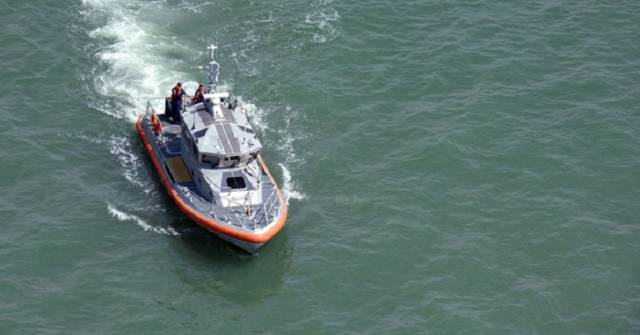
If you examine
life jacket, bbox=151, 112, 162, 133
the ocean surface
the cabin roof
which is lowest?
the ocean surface

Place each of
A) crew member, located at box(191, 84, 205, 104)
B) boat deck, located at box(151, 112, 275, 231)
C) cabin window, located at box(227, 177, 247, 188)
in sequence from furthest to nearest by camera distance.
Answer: crew member, located at box(191, 84, 205, 104) < cabin window, located at box(227, 177, 247, 188) < boat deck, located at box(151, 112, 275, 231)

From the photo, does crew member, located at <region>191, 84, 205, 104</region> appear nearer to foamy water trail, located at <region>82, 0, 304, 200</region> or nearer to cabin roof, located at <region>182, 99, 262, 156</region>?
cabin roof, located at <region>182, 99, 262, 156</region>

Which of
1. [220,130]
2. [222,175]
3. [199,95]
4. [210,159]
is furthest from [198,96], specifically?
[222,175]

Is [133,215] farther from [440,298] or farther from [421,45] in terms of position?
[421,45]

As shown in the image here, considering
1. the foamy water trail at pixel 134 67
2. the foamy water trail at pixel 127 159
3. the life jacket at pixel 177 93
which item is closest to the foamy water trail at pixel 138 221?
the foamy water trail at pixel 127 159

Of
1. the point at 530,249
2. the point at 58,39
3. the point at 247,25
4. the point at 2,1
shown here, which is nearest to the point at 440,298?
the point at 530,249

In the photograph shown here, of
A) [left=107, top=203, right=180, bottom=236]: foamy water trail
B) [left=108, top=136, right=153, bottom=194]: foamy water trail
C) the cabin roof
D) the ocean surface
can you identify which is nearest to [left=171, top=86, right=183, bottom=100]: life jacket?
the cabin roof

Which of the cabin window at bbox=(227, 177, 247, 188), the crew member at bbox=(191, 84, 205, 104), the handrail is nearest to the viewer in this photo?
the handrail
